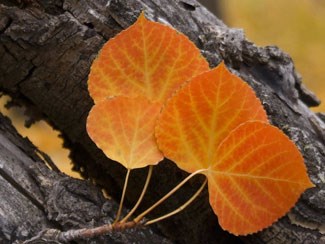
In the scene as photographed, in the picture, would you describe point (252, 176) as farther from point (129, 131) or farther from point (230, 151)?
point (129, 131)

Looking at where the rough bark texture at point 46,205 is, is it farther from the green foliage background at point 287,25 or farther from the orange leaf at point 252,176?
the green foliage background at point 287,25

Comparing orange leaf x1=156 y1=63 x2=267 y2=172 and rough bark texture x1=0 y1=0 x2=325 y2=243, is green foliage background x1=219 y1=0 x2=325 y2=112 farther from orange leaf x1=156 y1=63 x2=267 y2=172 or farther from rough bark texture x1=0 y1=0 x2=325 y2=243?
orange leaf x1=156 y1=63 x2=267 y2=172

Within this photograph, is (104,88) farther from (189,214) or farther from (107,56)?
(189,214)

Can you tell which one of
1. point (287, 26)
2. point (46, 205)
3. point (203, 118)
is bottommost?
point (287, 26)

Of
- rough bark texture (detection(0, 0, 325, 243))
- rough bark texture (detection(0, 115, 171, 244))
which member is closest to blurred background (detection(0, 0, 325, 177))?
rough bark texture (detection(0, 0, 325, 243))

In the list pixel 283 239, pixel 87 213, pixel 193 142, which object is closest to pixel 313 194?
pixel 283 239

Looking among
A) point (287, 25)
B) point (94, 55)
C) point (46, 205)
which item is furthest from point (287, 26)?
point (46, 205)

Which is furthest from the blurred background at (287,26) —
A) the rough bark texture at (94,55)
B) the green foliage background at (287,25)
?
the rough bark texture at (94,55)
